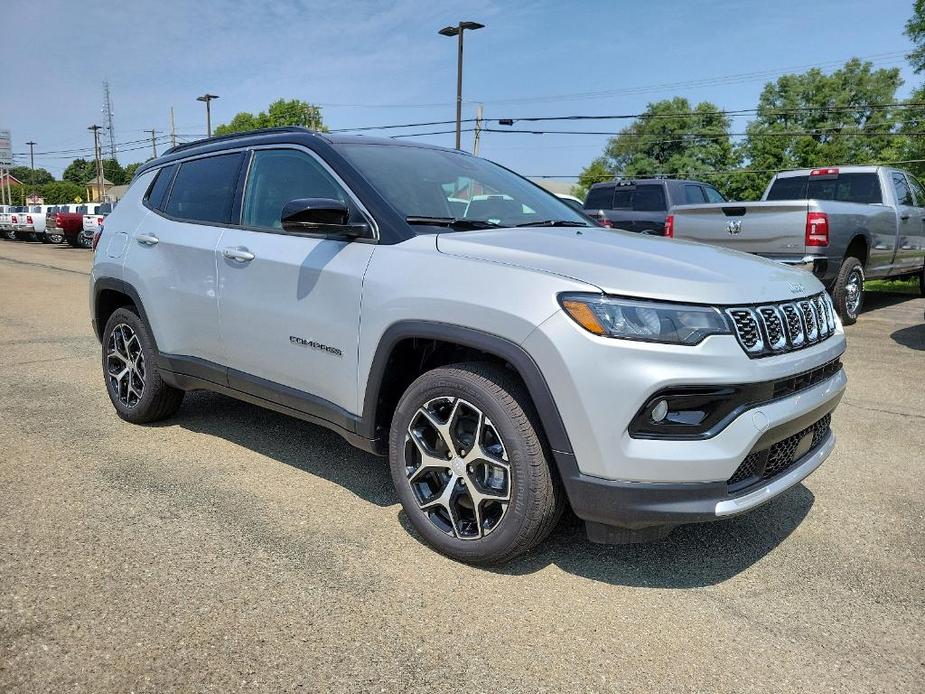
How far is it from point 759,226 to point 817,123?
64.6 metres

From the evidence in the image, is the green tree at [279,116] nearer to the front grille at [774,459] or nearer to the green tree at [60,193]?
the green tree at [60,193]

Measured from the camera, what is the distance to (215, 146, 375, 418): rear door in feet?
11.4

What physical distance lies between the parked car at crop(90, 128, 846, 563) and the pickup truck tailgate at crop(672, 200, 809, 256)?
538 centimetres

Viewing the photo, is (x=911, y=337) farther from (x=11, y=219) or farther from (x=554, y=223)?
(x=11, y=219)

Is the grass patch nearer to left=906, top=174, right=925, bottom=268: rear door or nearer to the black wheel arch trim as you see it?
left=906, top=174, right=925, bottom=268: rear door

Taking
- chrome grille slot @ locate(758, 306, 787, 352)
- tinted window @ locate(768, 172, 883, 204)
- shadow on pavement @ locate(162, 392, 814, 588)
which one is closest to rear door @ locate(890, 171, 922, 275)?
tinted window @ locate(768, 172, 883, 204)

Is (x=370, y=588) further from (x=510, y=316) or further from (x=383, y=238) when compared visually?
(x=383, y=238)

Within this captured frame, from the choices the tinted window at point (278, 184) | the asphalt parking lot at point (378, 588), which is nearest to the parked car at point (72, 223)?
the tinted window at point (278, 184)

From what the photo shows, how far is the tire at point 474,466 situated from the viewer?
2857mm

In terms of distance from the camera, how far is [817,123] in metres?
65.1

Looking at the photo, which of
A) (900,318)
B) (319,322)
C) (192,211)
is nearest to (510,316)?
(319,322)

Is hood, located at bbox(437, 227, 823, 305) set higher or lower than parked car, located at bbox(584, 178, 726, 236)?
lower

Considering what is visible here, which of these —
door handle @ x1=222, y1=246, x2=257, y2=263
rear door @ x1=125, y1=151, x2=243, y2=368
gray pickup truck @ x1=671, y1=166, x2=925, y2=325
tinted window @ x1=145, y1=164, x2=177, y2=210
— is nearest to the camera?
door handle @ x1=222, y1=246, x2=257, y2=263

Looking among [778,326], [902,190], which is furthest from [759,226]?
[778,326]
